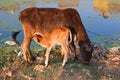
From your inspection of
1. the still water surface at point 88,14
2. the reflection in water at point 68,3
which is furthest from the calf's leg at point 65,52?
the reflection in water at point 68,3

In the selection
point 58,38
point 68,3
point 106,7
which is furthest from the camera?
point 68,3

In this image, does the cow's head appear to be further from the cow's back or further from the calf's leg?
the calf's leg

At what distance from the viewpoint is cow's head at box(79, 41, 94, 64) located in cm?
675

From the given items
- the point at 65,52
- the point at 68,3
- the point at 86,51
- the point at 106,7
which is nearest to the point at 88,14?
the point at 106,7

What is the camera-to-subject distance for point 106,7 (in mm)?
14438

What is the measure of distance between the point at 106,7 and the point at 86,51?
26.3 ft

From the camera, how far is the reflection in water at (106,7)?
43.9 feet

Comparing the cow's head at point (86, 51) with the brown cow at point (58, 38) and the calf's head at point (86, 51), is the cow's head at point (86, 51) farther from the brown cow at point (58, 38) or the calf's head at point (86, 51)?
the brown cow at point (58, 38)

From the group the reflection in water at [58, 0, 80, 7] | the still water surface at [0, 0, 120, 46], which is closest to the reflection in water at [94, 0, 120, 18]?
the still water surface at [0, 0, 120, 46]

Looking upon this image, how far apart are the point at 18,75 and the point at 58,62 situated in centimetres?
95

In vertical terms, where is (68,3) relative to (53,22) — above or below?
below

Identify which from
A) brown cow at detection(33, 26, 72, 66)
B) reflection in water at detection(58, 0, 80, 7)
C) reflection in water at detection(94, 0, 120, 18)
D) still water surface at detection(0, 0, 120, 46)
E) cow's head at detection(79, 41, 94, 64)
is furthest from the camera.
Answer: reflection in water at detection(58, 0, 80, 7)

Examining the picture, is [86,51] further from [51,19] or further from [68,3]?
[68,3]

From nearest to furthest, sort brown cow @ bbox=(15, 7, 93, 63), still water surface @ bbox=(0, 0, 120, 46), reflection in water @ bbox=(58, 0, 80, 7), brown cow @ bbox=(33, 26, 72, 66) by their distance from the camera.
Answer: brown cow @ bbox=(33, 26, 72, 66) < brown cow @ bbox=(15, 7, 93, 63) < still water surface @ bbox=(0, 0, 120, 46) < reflection in water @ bbox=(58, 0, 80, 7)
